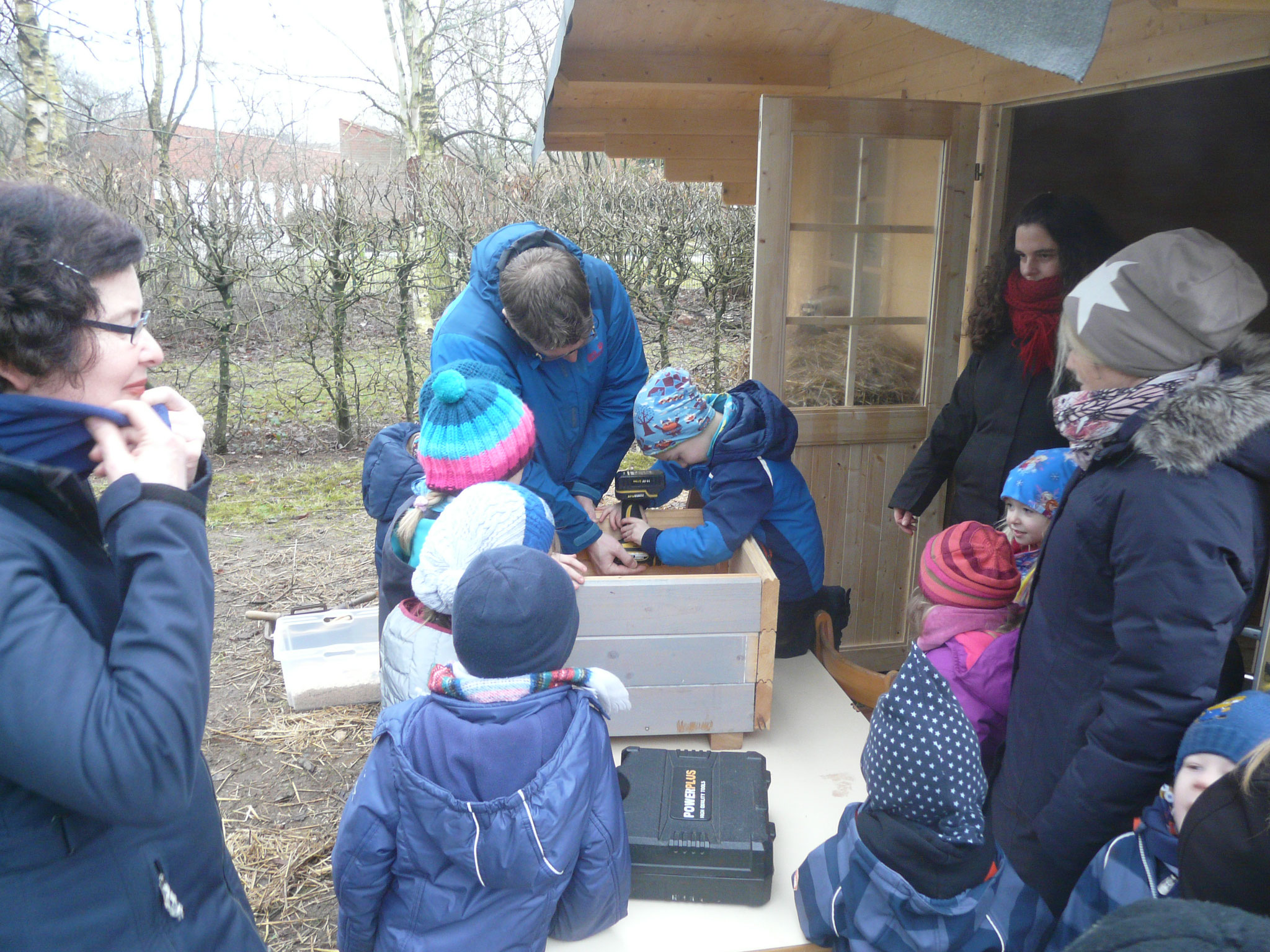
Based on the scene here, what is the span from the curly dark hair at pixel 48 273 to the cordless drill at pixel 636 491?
5.66 feet

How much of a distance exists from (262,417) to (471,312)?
6.19 m

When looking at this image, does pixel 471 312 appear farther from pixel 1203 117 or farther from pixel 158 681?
pixel 1203 117

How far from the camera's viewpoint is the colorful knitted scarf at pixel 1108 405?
143 centimetres

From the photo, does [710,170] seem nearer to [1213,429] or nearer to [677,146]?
[677,146]

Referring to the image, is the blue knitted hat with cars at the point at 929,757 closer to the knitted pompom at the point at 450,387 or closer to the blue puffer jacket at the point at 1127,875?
the blue puffer jacket at the point at 1127,875

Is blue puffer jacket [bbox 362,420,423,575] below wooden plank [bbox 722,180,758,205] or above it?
below

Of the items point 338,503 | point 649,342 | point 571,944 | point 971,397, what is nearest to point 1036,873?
point 571,944

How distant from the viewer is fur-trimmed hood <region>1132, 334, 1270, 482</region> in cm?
133

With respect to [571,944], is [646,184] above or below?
above

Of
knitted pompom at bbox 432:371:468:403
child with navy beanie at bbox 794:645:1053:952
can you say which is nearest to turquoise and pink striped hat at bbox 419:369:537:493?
knitted pompom at bbox 432:371:468:403

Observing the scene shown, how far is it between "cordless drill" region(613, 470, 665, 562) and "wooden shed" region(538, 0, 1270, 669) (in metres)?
0.89

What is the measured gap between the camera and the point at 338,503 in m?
6.48

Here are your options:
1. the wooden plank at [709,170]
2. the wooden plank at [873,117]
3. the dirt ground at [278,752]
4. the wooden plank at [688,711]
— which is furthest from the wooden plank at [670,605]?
the wooden plank at [709,170]

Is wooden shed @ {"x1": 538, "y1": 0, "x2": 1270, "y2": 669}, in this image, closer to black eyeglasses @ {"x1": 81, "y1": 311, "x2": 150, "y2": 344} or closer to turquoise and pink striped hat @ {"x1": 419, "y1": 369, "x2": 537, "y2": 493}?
turquoise and pink striped hat @ {"x1": 419, "y1": 369, "x2": 537, "y2": 493}
